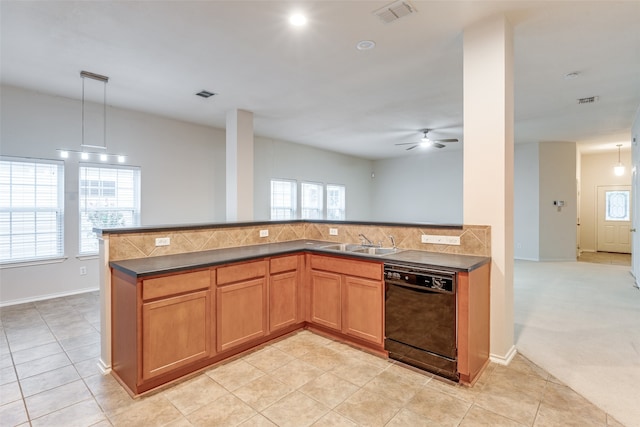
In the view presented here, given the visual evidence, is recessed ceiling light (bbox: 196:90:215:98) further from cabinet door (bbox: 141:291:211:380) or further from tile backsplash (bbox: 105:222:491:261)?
cabinet door (bbox: 141:291:211:380)

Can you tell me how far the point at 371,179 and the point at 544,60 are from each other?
24.0 feet

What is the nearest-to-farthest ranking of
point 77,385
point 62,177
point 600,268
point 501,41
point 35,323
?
point 77,385
point 501,41
point 35,323
point 62,177
point 600,268

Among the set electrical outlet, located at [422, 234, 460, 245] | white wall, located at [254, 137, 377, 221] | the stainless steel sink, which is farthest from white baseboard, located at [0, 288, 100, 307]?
electrical outlet, located at [422, 234, 460, 245]

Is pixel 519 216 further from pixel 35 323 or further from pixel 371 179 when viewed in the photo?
pixel 35 323

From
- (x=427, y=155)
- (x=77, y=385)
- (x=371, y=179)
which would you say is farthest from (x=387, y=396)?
(x=371, y=179)

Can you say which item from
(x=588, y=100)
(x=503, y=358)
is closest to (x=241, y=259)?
(x=503, y=358)

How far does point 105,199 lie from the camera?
17.0ft

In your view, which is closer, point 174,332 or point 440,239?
point 174,332

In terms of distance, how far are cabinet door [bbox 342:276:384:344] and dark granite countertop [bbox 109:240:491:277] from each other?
0.84ft

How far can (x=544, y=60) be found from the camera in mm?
3506

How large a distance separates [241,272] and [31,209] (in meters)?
3.81

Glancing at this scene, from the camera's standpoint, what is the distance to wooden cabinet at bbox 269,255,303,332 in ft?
10.3

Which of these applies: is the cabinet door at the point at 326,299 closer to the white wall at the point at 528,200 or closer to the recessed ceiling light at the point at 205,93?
the recessed ceiling light at the point at 205,93

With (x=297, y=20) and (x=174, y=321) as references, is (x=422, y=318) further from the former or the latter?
(x=297, y=20)
